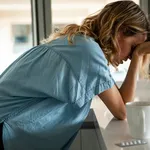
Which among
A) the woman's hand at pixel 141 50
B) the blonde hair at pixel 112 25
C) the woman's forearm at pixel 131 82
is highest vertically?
the blonde hair at pixel 112 25

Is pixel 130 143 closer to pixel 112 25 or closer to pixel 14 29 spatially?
pixel 112 25

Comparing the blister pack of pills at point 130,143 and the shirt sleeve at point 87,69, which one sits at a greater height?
the shirt sleeve at point 87,69

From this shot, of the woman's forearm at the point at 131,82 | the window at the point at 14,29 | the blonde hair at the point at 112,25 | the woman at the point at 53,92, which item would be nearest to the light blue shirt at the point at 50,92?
the woman at the point at 53,92

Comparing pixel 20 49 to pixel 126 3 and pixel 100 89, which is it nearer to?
pixel 126 3

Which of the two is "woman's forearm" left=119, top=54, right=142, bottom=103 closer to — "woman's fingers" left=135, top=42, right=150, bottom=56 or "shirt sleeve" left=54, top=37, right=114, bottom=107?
"woman's fingers" left=135, top=42, right=150, bottom=56

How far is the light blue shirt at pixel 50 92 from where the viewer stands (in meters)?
0.84

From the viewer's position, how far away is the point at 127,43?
1078mm

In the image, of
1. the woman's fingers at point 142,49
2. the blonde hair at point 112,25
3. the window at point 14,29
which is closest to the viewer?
the blonde hair at point 112,25

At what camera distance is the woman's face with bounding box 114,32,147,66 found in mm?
1063

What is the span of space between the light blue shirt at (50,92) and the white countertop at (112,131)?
0.09 metres

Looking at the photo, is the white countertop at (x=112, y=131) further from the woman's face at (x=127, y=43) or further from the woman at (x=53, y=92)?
the woman's face at (x=127, y=43)

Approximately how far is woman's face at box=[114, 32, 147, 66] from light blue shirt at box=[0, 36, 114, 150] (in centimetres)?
21

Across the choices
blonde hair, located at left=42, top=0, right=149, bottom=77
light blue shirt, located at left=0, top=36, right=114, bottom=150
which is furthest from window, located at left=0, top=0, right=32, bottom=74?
light blue shirt, located at left=0, top=36, right=114, bottom=150

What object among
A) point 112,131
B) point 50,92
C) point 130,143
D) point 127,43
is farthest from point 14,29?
point 130,143
